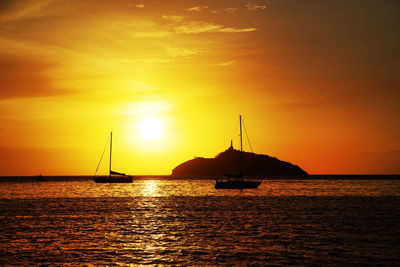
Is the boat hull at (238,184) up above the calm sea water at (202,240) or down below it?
above

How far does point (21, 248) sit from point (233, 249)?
1783 centimetres

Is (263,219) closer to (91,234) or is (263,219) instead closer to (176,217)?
(176,217)

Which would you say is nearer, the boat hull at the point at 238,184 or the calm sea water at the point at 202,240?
the calm sea water at the point at 202,240

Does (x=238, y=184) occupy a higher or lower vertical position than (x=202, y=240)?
higher

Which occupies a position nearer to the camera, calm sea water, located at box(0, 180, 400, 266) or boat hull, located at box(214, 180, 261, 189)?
calm sea water, located at box(0, 180, 400, 266)

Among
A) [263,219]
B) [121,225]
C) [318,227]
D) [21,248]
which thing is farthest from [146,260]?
[263,219]

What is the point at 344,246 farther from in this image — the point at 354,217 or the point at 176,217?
the point at 176,217

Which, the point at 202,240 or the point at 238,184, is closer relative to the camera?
the point at 202,240

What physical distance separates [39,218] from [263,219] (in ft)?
103

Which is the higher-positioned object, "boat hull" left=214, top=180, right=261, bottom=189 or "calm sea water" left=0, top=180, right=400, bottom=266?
"boat hull" left=214, top=180, right=261, bottom=189

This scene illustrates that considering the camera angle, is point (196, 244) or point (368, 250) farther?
point (196, 244)

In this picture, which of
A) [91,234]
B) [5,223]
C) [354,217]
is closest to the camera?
[91,234]

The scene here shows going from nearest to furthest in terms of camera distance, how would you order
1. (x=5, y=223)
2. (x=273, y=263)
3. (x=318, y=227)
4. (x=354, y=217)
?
(x=273, y=263)
(x=318, y=227)
(x=5, y=223)
(x=354, y=217)

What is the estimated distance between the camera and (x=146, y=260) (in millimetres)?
29125
